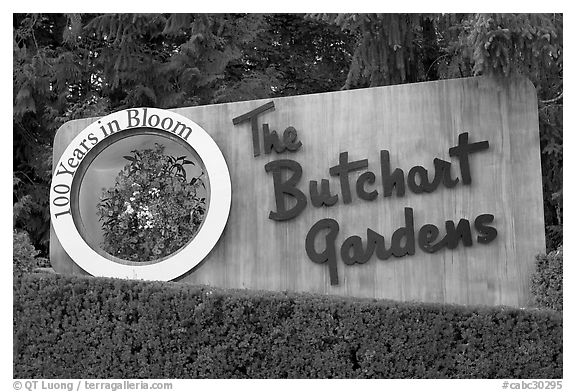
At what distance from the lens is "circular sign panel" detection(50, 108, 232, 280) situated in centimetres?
625

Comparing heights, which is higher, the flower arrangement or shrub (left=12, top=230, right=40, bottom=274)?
the flower arrangement

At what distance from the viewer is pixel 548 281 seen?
564 centimetres

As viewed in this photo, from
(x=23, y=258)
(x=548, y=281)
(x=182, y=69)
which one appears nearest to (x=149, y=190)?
(x=23, y=258)

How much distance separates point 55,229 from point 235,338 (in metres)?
2.42

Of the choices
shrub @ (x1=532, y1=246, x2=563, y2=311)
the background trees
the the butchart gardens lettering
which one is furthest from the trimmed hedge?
the background trees

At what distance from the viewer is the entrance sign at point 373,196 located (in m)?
5.90

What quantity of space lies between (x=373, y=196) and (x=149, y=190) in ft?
7.56

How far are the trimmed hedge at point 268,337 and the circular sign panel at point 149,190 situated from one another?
0.63m

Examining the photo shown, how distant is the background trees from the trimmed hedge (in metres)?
3.85

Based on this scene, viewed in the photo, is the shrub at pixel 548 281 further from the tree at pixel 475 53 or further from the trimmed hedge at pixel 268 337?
the tree at pixel 475 53

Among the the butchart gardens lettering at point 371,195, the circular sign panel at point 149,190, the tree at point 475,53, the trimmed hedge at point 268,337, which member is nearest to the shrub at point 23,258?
the circular sign panel at point 149,190

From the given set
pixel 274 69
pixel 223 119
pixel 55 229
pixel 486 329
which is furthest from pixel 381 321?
pixel 274 69

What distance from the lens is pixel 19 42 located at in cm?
1103

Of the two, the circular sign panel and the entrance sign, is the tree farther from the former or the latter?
the circular sign panel
